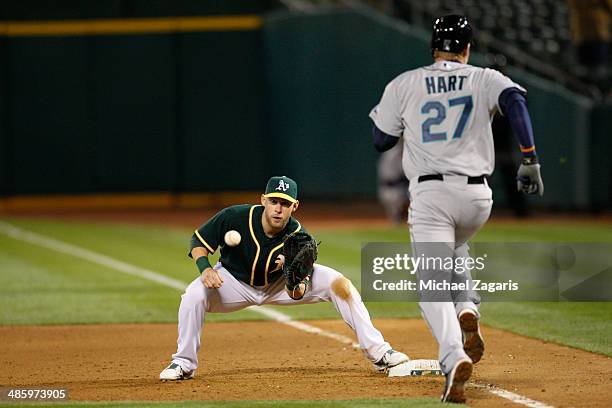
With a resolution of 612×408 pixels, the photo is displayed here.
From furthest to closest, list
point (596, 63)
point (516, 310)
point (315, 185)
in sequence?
point (315, 185) < point (596, 63) < point (516, 310)

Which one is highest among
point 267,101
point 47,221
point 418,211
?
point 418,211

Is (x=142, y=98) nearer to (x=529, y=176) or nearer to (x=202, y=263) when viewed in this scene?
(x=202, y=263)

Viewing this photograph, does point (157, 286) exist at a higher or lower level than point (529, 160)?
lower

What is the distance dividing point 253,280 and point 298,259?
0.44 meters

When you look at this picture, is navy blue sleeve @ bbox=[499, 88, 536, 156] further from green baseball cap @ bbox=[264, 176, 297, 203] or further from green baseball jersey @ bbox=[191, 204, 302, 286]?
green baseball jersey @ bbox=[191, 204, 302, 286]

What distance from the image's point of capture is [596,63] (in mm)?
22016

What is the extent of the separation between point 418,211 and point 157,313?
505 cm

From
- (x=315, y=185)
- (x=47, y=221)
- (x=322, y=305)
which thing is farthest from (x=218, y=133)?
(x=322, y=305)

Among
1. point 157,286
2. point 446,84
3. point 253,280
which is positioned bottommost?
point 157,286

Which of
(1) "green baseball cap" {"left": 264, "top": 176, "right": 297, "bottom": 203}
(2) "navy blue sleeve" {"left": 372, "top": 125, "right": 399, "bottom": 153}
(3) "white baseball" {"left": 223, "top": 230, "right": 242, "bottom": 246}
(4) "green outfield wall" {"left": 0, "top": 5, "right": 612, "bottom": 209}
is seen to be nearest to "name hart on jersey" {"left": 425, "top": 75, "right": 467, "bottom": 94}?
(2) "navy blue sleeve" {"left": 372, "top": 125, "right": 399, "bottom": 153}

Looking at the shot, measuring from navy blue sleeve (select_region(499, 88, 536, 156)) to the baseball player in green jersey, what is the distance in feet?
5.08

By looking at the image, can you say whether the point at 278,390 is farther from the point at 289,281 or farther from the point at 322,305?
the point at 322,305

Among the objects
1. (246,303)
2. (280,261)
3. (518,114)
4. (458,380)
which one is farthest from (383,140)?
(246,303)

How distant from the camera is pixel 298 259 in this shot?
7.08 metres
